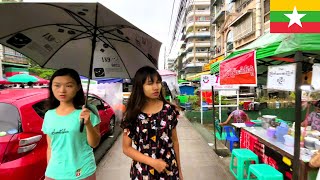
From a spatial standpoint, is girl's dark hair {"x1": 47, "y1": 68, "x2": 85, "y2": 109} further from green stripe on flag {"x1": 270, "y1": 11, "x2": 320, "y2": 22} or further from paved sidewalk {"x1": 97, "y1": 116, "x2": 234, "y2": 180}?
paved sidewalk {"x1": 97, "y1": 116, "x2": 234, "y2": 180}

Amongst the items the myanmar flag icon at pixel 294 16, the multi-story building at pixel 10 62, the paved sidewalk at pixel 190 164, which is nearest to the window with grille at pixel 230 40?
the multi-story building at pixel 10 62

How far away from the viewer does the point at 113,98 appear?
36.0 ft

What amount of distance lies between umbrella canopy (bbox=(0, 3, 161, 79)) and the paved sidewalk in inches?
122

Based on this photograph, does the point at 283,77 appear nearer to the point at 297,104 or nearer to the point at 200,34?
the point at 297,104

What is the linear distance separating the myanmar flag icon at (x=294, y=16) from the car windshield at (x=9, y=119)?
3037 millimetres

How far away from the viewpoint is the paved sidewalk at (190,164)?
5166 millimetres

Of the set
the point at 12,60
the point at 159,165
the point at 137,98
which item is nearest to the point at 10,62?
the point at 12,60

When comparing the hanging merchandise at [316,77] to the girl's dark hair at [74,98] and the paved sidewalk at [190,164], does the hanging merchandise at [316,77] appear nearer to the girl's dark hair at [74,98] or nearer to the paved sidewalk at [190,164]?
the girl's dark hair at [74,98]

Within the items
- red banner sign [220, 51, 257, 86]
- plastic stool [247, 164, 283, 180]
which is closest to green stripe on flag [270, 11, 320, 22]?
red banner sign [220, 51, 257, 86]

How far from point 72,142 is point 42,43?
38.9 inches

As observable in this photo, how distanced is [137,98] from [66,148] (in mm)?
700

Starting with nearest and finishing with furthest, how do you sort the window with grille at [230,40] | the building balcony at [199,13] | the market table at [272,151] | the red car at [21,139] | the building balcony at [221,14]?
the red car at [21,139] < the market table at [272,151] < the window with grille at [230,40] < the building balcony at [221,14] < the building balcony at [199,13]

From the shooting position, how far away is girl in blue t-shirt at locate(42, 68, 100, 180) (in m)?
2.12

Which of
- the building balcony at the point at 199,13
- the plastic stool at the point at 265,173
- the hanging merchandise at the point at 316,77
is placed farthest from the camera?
the building balcony at the point at 199,13
